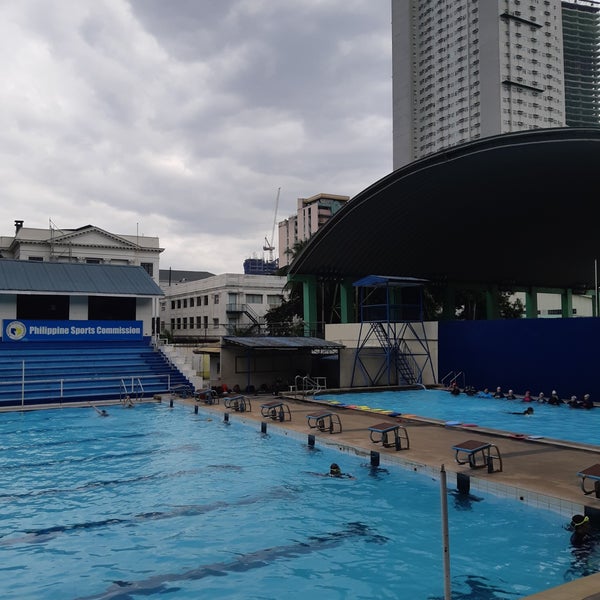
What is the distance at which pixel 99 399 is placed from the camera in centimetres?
2748

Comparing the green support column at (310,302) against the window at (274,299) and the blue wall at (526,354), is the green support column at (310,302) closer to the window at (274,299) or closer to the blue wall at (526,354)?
the blue wall at (526,354)

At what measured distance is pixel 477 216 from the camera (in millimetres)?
40125

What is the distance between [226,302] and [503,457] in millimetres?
59830

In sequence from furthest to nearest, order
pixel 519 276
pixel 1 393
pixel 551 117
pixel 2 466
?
pixel 551 117
pixel 519 276
pixel 1 393
pixel 2 466

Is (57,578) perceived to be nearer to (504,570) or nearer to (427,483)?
(504,570)

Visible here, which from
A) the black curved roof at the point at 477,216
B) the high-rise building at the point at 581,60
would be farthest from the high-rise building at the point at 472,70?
the black curved roof at the point at 477,216

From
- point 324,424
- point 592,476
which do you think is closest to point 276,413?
point 324,424

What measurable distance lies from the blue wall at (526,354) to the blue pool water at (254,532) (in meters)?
16.5

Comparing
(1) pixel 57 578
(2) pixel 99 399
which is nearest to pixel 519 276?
(2) pixel 99 399

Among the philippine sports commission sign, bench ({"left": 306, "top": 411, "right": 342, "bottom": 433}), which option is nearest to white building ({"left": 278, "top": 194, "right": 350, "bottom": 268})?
the philippine sports commission sign

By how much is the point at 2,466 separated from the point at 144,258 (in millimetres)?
56909

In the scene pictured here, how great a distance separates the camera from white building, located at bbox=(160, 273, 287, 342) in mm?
72062

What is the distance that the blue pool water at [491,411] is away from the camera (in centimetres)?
1972

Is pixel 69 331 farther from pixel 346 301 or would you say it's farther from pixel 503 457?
pixel 503 457
